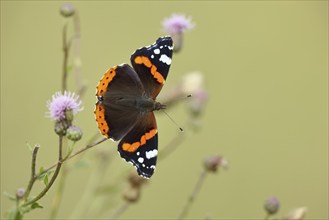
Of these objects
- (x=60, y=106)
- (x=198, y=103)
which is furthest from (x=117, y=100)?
(x=198, y=103)

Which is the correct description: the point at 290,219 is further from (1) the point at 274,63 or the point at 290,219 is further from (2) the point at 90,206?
(1) the point at 274,63

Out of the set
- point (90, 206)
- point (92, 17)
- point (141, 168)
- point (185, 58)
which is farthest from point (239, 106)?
point (141, 168)

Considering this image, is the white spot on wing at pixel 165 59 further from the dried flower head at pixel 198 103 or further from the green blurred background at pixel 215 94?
the green blurred background at pixel 215 94

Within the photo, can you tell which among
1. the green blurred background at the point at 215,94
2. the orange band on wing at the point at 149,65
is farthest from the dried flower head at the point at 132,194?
the green blurred background at the point at 215,94

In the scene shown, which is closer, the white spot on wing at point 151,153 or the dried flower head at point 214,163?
the white spot on wing at point 151,153

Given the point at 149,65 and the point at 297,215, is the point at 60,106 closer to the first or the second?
the point at 149,65

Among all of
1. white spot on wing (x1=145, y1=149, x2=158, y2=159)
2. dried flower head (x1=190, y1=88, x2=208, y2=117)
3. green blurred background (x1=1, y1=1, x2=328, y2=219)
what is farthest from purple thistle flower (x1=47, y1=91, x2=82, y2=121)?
green blurred background (x1=1, y1=1, x2=328, y2=219)

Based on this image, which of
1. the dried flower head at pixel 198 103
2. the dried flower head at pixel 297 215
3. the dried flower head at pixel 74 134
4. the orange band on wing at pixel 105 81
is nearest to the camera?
the dried flower head at pixel 74 134
